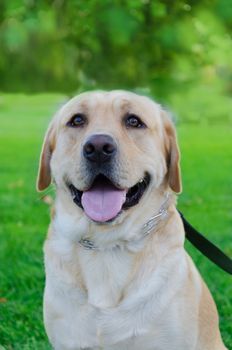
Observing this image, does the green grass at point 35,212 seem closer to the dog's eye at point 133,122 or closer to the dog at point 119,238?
the dog at point 119,238

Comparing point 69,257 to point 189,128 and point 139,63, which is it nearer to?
point 139,63

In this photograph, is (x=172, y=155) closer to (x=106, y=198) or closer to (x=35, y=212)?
(x=106, y=198)

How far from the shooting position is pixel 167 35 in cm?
739

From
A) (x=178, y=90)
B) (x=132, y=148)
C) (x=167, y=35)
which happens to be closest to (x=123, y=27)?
(x=167, y=35)

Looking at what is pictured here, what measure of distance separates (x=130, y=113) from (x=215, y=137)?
8.63 meters

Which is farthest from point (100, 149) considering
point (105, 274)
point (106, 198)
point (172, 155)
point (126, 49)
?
point (126, 49)

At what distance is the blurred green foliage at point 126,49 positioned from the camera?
6.94 metres

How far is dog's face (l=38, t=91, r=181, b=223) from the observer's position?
3062mm

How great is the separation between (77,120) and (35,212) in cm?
371

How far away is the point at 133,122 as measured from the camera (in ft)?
10.7

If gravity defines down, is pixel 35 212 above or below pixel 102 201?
below

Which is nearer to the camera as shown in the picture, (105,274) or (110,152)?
(110,152)

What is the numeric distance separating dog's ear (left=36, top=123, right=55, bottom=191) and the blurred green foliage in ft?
Answer: 9.70

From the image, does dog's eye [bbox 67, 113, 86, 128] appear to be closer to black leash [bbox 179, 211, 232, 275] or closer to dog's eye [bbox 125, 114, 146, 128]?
dog's eye [bbox 125, 114, 146, 128]
